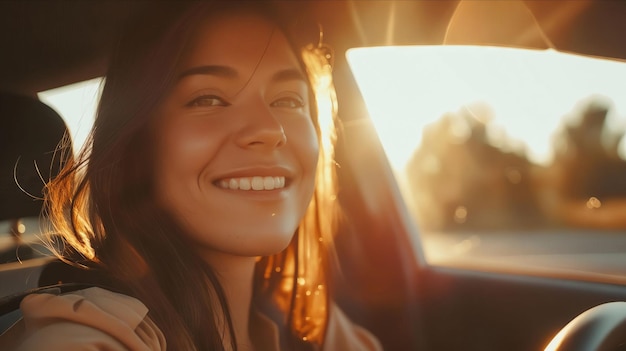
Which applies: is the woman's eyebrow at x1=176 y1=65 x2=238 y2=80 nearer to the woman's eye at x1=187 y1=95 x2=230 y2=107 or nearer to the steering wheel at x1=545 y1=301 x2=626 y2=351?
the woman's eye at x1=187 y1=95 x2=230 y2=107

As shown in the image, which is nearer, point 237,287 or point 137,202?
point 137,202

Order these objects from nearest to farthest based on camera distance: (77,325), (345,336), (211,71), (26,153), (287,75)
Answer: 1. (77,325)
2. (26,153)
3. (211,71)
4. (287,75)
5. (345,336)

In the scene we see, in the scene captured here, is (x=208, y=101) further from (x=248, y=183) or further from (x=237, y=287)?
(x=237, y=287)

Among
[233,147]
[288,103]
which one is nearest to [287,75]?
[288,103]

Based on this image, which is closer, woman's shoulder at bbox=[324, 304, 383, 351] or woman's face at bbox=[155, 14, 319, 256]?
woman's face at bbox=[155, 14, 319, 256]

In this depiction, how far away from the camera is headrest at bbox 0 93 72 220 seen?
1.61 m

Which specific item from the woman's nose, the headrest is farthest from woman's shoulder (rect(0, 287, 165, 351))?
the woman's nose

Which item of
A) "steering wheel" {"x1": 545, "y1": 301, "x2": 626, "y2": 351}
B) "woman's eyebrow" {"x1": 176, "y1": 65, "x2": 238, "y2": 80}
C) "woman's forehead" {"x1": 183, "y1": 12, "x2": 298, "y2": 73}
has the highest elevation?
"woman's forehead" {"x1": 183, "y1": 12, "x2": 298, "y2": 73}

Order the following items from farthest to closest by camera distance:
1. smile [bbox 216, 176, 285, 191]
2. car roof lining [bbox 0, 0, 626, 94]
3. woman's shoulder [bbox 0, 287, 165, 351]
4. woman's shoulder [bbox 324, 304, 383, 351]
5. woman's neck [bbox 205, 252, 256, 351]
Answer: woman's shoulder [bbox 324, 304, 383, 351], woman's neck [bbox 205, 252, 256, 351], smile [bbox 216, 176, 285, 191], car roof lining [bbox 0, 0, 626, 94], woman's shoulder [bbox 0, 287, 165, 351]

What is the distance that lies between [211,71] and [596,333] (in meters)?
1.14

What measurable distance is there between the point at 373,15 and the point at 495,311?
1.28 metres

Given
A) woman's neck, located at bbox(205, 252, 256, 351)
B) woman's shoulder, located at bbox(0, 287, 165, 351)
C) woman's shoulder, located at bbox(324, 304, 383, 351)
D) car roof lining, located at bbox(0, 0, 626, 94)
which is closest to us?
woman's shoulder, located at bbox(0, 287, 165, 351)

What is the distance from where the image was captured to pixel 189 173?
5.51ft

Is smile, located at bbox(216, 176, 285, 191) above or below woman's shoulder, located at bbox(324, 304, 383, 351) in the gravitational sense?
above
